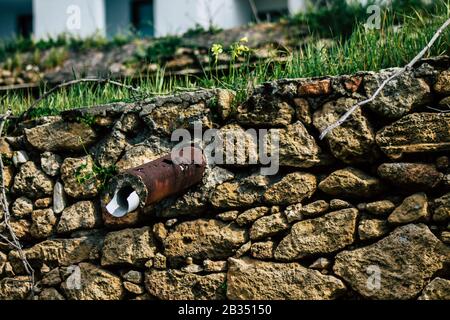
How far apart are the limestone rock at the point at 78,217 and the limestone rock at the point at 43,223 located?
75 mm


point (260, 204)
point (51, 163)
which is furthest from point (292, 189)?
point (51, 163)

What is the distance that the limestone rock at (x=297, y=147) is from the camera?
127 inches

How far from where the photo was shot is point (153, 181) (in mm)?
3105

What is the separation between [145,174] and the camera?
310 cm

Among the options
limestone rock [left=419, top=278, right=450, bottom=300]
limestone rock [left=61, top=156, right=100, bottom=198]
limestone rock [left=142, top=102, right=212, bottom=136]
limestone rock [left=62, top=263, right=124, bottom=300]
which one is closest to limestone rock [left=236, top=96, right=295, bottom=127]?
limestone rock [left=142, top=102, right=212, bottom=136]

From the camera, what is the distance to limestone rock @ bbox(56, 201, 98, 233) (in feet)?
12.2

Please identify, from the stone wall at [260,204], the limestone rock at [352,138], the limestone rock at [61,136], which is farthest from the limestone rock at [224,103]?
the limestone rock at [61,136]

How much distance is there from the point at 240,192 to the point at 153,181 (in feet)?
1.77

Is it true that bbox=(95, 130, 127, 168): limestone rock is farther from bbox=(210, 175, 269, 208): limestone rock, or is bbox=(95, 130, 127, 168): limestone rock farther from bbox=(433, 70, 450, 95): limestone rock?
bbox=(433, 70, 450, 95): limestone rock

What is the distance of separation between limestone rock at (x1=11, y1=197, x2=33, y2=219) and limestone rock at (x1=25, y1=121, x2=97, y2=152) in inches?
14.6

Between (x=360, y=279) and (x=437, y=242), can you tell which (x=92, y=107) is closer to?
(x=360, y=279)
